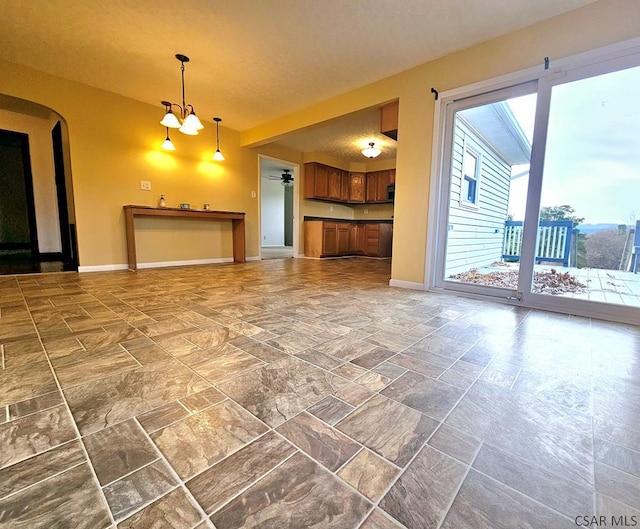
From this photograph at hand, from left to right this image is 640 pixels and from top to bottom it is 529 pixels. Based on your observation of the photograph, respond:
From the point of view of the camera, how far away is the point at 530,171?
101 inches

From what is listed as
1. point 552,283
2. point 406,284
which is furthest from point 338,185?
point 552,283

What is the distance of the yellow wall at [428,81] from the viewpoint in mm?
2180

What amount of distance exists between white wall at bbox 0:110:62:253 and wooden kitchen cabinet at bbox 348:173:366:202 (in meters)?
6.33

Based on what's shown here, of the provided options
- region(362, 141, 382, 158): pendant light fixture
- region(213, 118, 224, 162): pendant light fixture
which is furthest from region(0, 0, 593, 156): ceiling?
region(362, 141, 382, 158): pendant light fixture

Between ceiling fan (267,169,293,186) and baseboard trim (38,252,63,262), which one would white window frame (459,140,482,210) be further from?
baseboard trim (38,252,63,262)

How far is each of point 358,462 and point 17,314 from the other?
271 centimetres

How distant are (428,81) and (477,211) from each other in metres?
1.73

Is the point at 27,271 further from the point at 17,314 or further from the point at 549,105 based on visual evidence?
the point at 549,105

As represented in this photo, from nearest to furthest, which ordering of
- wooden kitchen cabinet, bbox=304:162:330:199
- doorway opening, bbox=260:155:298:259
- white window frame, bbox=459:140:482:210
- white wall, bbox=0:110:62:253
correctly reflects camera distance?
white window frame, bbox=459:140:482:210
white wall, bbox=0:110:62:253
wooden kitchen cabinet, bbox=304:162:330:199
doorway opening, bbox=260:155:298:259

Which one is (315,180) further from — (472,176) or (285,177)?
(472,176)

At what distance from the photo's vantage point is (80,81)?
148 inches

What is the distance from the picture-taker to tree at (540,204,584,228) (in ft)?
8.09

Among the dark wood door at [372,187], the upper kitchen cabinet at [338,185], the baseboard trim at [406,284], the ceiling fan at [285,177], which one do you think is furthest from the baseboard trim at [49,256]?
the dark wood door at [372,187]

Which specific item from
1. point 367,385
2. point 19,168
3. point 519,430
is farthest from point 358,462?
point 19,168
